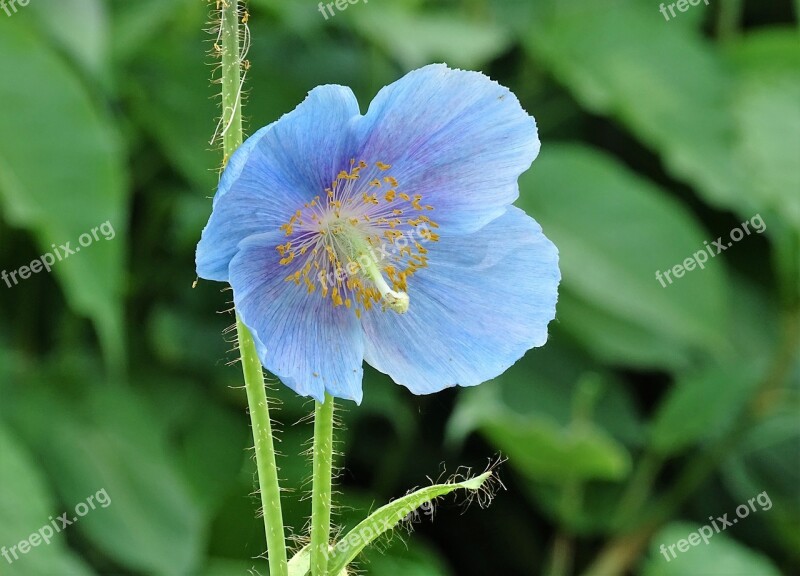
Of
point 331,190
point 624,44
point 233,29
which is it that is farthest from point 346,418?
point 233,29

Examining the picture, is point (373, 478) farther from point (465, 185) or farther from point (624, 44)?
point (465, 185)

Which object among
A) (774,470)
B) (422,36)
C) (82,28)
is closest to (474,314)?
(82,28)

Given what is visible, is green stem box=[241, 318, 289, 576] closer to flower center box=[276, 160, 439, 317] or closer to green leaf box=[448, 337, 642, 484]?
flower center box=[276, 160, 439, 317]

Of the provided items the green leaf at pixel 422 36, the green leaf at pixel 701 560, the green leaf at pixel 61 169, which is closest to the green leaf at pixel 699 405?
the green leaf at pixel 701 560

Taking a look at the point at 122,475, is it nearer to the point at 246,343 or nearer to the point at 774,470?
the point at 774,470

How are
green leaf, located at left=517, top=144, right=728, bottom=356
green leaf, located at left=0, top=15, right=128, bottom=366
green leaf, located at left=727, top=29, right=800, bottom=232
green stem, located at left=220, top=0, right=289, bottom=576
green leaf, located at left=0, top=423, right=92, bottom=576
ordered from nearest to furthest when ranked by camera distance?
green stem, located at left=220, top=0, right=289, bottom=576 → green leaf, located at left=0, top=423, right=92, bottom=576 → green leaf, located at left=0, top=15, right=128, bottom=366 → green leaf, located at left=727, top=29, right=800, bottom=232 → green leaf, located at left=517, top=144, right=728, bottom=356

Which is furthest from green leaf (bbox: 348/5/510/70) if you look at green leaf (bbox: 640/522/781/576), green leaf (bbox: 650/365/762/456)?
green leaf (bbox: 640/522/781/576)
